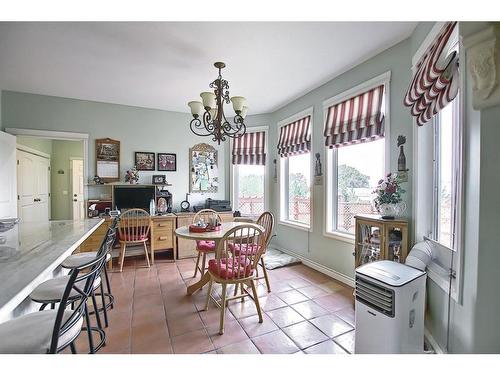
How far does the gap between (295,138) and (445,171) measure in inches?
86.3

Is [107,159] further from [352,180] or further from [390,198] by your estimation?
[390,198]

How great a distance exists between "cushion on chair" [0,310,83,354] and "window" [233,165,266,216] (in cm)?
360

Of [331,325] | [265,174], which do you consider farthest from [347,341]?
[265,174]

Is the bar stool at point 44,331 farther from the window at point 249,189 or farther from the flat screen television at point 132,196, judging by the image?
the window at point 249,189

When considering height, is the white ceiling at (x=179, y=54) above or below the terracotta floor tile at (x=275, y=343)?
above

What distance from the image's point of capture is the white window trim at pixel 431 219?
133 centimetres

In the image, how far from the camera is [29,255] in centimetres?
131

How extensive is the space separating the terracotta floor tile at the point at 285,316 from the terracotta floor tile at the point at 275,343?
0.15 meters

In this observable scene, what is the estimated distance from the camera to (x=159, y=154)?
4242 mm

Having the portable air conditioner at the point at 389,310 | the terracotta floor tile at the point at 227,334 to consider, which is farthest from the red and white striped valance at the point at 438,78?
the terracotta floor tile at the point at 227,334

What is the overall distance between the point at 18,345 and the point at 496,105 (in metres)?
2.35
